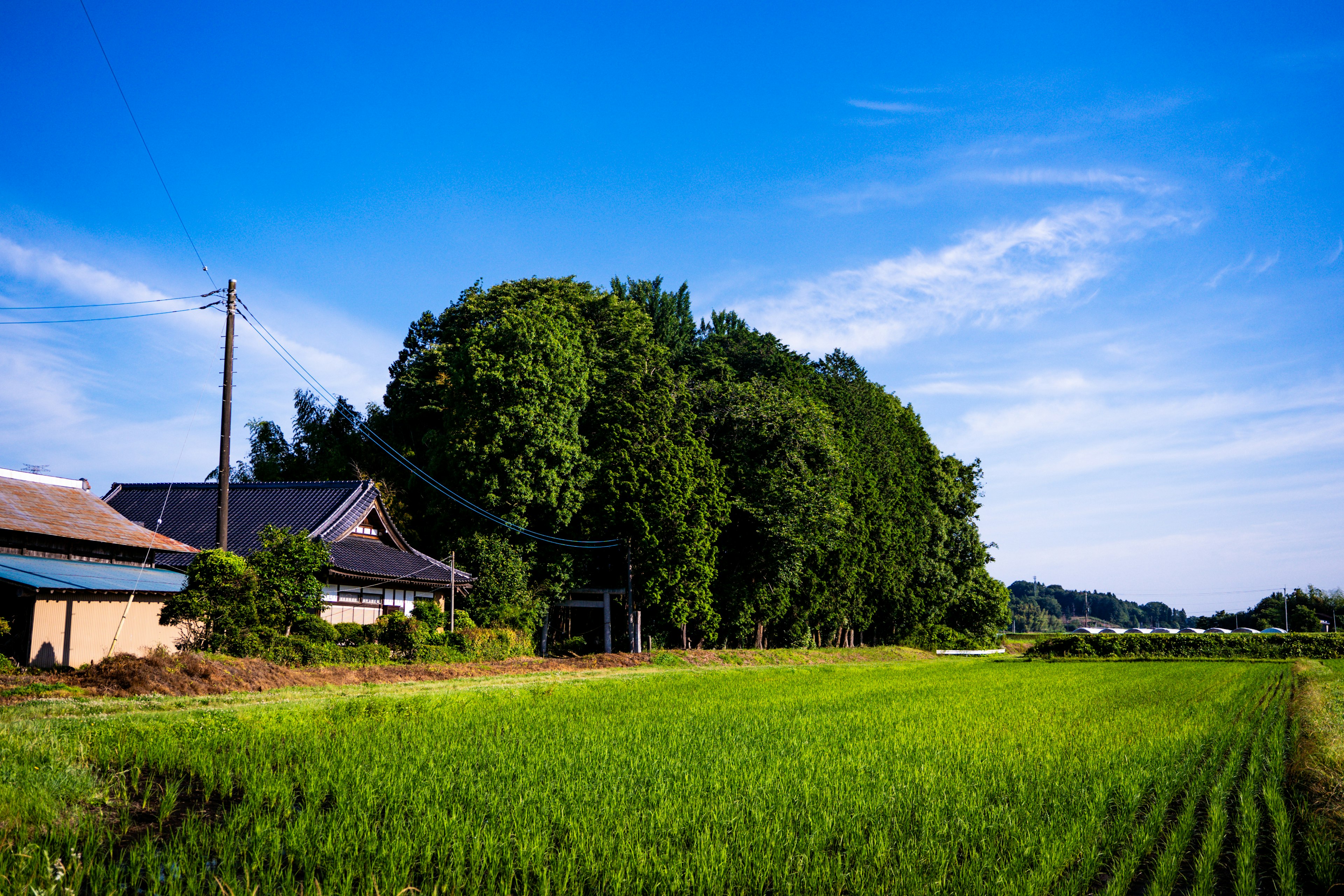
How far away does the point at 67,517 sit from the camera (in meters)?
18.5

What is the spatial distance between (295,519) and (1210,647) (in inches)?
1817

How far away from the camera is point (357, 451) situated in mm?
34438

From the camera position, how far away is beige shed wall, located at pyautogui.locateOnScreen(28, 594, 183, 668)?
1526 centimetres

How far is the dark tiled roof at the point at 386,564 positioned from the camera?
23.4 m

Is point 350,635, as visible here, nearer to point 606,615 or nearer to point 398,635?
point 398,635

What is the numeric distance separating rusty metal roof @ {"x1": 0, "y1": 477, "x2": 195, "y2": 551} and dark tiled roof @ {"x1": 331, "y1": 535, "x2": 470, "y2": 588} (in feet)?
13.3

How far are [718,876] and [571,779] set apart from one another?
283cm

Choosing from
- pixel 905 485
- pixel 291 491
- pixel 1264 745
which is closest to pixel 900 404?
pixel 905 485

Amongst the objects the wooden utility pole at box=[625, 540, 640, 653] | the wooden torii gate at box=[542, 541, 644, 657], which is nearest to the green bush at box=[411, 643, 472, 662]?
the wooden torii gate at box=[542, 541, 644, 657]

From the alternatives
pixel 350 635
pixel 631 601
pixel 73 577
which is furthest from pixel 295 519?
pixel 631 601

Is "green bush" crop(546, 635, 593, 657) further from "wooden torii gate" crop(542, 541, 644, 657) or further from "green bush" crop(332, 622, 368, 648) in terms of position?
"green bush" crop(332, 622, 368, 648)

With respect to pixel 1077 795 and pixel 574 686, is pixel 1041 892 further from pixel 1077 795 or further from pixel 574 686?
pixel 574 686

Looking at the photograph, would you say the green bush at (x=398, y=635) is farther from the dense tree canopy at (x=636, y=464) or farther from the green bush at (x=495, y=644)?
the dense tree canopy at (x=636, y=464)

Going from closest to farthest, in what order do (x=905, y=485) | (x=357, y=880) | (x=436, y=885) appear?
(x=436, y=885), (x=357, y=880), (x=905, y=485)
